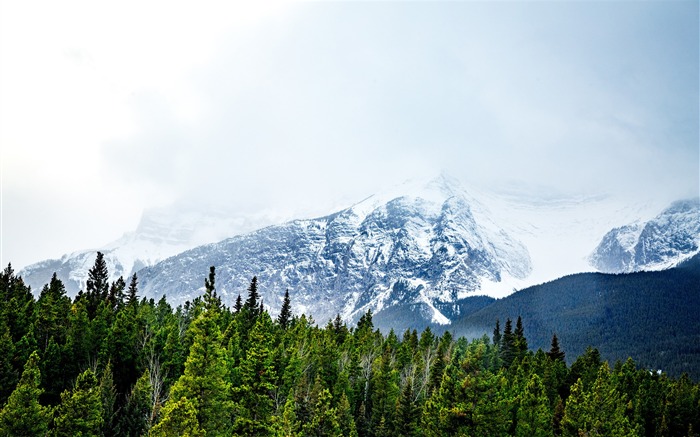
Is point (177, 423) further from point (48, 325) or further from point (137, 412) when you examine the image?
point (48, 325)

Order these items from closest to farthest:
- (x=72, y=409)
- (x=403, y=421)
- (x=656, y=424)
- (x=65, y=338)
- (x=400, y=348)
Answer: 1. (x=72, y=409)
2. (x=403, y=421)
3. (x=656, y=424)
4. (x=65, y=338)
5. (x=400, y=348)

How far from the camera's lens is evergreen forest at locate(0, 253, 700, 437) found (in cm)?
3931

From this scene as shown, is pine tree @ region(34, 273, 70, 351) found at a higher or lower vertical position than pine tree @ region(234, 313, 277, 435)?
higher

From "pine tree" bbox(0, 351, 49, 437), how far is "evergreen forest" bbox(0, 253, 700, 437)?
0.30 ft

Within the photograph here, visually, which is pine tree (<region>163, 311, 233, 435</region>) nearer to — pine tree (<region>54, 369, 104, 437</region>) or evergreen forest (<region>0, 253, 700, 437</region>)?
evergreen forest (<region>0, 253, 700, 437</region>)

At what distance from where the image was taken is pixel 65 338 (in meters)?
69.3

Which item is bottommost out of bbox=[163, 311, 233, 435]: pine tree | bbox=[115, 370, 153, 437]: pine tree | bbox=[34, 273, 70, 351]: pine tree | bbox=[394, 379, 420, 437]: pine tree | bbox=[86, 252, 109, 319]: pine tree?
bbox=[394, 379, 420, 437]: pine tree

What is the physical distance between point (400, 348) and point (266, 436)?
57.1 m

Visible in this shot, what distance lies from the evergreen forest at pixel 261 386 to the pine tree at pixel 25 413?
91 millimetres

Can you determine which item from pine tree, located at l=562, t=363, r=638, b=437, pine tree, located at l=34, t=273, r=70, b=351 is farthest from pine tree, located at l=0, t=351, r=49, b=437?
pine tree, located at l=562, t=363, r=638, b=437

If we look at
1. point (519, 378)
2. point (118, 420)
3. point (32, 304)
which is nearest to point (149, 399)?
point (118, 420)

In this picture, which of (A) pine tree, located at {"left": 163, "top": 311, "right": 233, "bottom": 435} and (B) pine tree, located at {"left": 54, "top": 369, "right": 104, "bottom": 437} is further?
(B) pine tree, located at {"left": 54, "top": 369, "right": 104, "bottom": 437}

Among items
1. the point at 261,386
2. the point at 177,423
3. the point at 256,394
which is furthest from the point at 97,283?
the point at 177,423

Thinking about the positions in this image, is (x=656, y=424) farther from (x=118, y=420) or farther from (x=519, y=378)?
(x=118, y=420)
